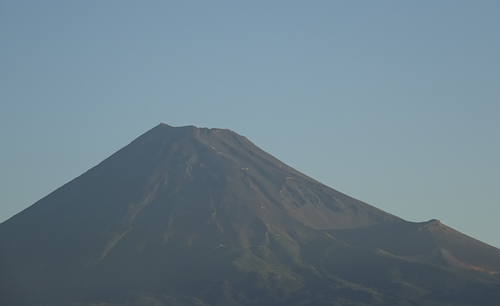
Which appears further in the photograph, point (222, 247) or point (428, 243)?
point (428, 243)

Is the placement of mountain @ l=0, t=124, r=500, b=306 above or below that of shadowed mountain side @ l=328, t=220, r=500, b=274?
below

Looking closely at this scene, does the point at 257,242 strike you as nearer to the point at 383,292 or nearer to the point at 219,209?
Answer: the point at 219,209

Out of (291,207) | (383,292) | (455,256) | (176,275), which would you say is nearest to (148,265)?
(176,275)

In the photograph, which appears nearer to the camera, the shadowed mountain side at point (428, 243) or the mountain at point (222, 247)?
the mountain at point (222, 247)

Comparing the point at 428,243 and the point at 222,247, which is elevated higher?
the point at 428,243

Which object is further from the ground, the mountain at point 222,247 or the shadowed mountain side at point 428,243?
the shadowed mountain side at point 428,243
